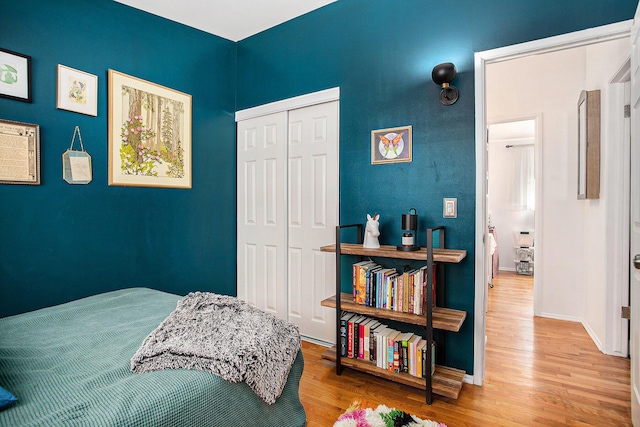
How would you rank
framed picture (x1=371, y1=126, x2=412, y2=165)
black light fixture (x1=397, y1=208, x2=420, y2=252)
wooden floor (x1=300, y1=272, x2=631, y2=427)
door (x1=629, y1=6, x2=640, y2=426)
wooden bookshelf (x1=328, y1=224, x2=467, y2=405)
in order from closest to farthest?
door (x1=629, y1=6, x2=640, y2=426), wooden floor (x1=300, y1=272, x2=631, y2=427), wooden bookshelf (x1=328, y1=224, x2=467, y2=405), black light fixture (x1=397, y1=208, x2=420, y2=252), framed picture (x1=371, y1=126, x2=412, y2=165)

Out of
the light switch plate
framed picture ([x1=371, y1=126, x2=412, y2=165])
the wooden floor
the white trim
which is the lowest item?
the wooden floor

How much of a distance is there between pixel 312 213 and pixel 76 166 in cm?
178

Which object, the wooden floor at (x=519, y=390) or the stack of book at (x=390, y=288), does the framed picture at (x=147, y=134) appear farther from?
the wooden floor at (x=519, y=390)

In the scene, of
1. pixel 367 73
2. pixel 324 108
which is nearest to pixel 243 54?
pixel 324 108

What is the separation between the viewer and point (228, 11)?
2.99 m

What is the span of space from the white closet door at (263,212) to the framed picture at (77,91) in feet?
4.39

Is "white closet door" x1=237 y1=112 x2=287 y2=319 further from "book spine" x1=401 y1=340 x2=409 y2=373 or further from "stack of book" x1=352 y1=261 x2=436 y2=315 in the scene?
"book spine" x1=401 y1=340 x2=409 y2=373

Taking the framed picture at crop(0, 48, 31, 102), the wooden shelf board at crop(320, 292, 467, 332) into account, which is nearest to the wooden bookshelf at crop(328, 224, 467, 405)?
the wooden shelf board at crop(320, 292, 467, 332)

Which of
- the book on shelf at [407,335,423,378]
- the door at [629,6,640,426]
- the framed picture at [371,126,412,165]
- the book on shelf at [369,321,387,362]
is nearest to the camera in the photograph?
the door at [629,6,640,426]

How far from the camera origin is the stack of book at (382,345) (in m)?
2.20

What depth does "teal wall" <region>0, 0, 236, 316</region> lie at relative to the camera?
2.23 m

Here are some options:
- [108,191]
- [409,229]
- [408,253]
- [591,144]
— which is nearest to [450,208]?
[409,229]

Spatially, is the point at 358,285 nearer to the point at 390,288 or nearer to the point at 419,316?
the point at 390,288

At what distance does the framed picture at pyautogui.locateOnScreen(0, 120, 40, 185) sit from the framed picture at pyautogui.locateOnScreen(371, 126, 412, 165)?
2.28 metres
